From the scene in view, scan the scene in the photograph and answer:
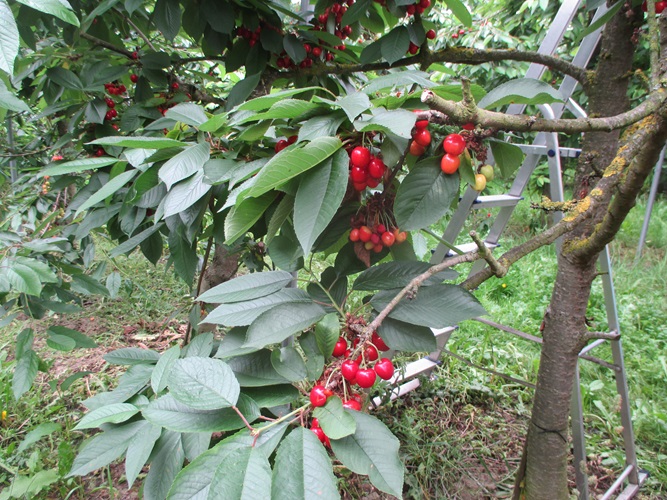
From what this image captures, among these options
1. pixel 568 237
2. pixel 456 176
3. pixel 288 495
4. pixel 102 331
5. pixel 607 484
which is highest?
pixel 456 176

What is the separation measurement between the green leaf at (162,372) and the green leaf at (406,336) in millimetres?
364

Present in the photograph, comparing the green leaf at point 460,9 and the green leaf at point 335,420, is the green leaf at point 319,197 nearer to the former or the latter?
the green leaf at point 335,420

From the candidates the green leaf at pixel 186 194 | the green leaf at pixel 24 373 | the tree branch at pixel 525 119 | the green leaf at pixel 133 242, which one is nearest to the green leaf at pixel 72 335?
the green leaf at pixel 24 373

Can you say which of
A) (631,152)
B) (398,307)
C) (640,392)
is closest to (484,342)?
(640,392)

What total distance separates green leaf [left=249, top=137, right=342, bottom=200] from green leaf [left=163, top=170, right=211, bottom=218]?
230 millimetres

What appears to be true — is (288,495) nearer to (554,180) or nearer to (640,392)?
(554,180)

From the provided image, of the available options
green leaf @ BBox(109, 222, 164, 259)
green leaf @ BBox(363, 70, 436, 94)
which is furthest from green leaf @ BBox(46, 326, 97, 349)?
green leaf @ BBox(363, 70, 436, 94)

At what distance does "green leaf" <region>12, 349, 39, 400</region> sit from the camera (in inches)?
50.6

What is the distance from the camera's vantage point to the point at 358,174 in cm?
55

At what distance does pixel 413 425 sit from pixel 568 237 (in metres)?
1.14

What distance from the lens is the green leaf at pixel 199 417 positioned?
504mm

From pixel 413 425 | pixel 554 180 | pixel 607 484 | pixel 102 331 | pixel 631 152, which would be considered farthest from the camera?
pixel 102 331

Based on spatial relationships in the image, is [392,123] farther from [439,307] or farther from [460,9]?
[460,9]

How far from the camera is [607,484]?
1.65 m
